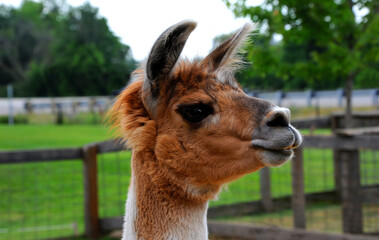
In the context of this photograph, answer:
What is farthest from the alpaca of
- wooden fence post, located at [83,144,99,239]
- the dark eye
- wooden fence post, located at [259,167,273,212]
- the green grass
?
the green grass

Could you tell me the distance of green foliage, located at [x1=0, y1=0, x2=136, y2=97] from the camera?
20.2ft

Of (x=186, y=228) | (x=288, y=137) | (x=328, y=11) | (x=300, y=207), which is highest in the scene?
(x=328, y=11)

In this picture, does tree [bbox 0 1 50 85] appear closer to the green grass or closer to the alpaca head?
the green grass

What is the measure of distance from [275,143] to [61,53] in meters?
6.68

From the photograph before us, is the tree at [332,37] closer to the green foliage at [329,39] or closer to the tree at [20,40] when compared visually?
the green foliage at [329,39]

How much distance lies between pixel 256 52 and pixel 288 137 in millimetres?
5927

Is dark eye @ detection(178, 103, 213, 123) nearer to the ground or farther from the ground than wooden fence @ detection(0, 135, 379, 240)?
farther from the ground

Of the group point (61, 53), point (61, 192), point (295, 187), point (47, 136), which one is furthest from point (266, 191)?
point (47, 136)

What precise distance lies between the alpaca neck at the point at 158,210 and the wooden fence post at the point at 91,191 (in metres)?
4.15

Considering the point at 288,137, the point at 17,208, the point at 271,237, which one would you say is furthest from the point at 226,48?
the point at 17,208

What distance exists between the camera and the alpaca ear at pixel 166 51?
2.31 m

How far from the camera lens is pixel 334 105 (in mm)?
25578

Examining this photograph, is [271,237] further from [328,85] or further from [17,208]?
[328,85]

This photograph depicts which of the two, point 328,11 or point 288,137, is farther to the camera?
point 328,11
